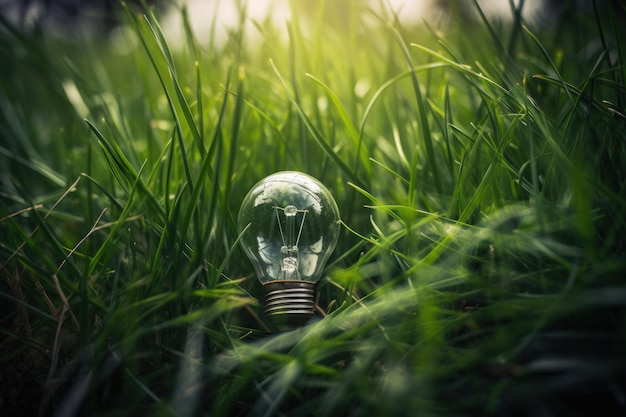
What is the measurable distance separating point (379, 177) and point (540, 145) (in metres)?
0.30

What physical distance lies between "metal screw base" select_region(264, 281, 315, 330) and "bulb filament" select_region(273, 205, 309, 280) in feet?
0.09

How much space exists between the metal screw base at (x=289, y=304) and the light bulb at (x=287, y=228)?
0.07 ft

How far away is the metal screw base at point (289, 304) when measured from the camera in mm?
693

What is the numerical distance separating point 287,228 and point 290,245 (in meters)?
0.03

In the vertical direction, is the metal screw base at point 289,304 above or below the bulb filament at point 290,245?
below

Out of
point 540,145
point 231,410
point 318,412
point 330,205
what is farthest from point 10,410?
point 540,145

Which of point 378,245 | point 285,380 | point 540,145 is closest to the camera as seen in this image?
point 285,380

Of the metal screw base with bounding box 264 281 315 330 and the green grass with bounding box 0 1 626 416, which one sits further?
the metal screw base with bounding box 264 281 315 330

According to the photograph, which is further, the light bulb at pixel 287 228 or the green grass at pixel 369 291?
the light bulb at pixel 287 228

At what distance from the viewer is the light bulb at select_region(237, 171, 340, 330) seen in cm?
75

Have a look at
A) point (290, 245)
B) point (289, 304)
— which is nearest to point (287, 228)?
point (290, 245)

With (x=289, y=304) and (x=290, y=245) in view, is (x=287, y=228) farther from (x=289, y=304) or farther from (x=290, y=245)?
(x=289, y=304)

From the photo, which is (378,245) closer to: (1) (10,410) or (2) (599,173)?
(2) (599,173)

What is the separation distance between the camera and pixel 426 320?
577 mm
